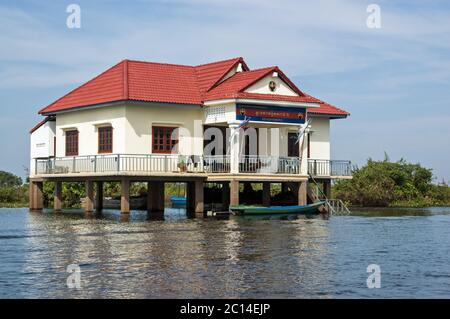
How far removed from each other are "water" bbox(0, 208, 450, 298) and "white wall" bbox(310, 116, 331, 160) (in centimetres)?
1061

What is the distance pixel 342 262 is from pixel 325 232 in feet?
27.2

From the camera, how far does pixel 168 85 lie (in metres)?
39.3

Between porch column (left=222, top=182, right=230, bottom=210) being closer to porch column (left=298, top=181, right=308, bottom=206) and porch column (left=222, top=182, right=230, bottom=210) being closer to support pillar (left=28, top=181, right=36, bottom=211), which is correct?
porch column (left=298, top=181, right=308, bottom=206)

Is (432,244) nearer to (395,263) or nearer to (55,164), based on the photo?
(395,263)

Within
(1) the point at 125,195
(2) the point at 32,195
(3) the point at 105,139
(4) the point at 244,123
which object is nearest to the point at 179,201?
(2) the point at 32,195

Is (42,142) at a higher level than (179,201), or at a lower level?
higher

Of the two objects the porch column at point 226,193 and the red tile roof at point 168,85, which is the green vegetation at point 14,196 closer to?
the red tile roof at point 168,85

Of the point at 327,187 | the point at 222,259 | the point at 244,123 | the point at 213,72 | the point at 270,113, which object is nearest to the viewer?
the point at 222,259

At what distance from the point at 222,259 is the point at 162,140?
59.0 feet

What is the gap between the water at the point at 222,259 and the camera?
16.0m

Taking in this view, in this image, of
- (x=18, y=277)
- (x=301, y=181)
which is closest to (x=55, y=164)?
(x=301, y=181)
